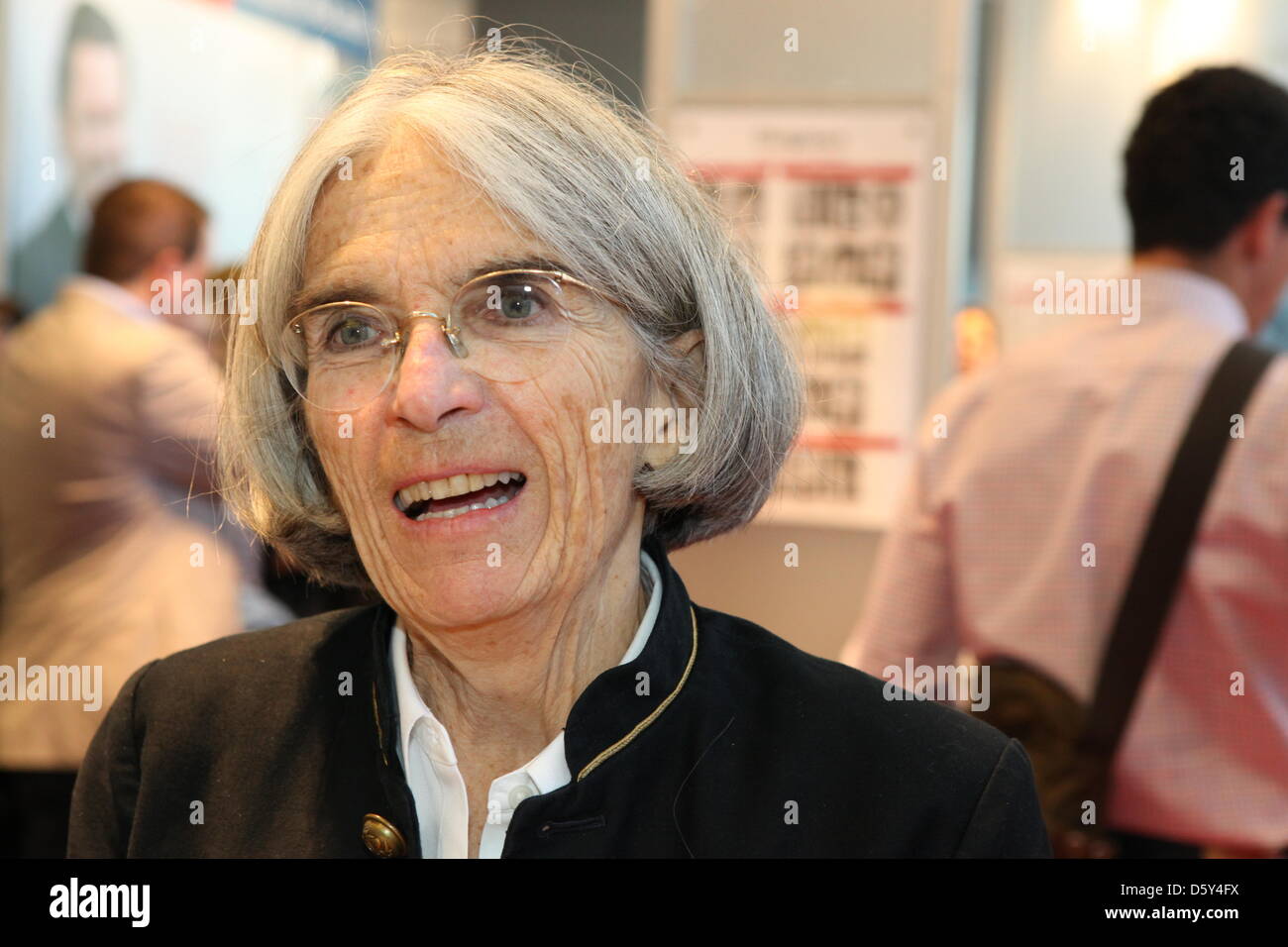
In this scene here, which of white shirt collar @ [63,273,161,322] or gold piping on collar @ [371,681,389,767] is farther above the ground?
white shirt collar @ [63,273,161,322]

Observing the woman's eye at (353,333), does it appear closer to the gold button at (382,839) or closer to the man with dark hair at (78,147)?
the gold button at (382,839)

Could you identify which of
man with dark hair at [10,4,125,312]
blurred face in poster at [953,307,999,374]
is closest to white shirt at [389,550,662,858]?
man with dark hair at [10,4,125,312]

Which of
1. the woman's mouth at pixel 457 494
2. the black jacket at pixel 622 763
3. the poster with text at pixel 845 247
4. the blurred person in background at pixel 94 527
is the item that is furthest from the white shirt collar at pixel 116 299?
the woman's mouth at pixel 457 494

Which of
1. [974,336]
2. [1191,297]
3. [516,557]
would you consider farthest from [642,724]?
[974,336]

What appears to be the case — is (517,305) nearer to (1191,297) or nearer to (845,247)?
(1191,297)

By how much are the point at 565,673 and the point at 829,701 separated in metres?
0.26

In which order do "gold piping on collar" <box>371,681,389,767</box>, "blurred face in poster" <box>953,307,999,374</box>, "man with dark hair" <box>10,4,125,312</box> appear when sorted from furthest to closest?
"blurred face in poster" <box>953,307,999,374</box>
"man with dark hair" <box>10,4,125,312</box>
"gold piping on collar" <box>371,681,389,767</box>

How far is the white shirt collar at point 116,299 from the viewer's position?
2.86 metres

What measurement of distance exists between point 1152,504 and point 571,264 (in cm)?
113

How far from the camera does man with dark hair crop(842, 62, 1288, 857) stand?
6.39 feet

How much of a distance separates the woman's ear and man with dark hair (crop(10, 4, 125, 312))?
153 inches

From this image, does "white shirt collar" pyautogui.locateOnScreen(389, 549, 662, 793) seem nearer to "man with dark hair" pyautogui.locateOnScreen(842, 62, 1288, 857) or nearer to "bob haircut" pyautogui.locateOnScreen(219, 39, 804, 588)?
"bob haircut" pyautogui.locateOnScreen(219, 39, 804, 588)

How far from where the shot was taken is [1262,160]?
2199 millimetres

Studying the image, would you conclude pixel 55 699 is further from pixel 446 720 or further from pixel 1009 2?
pixel 1009 2
